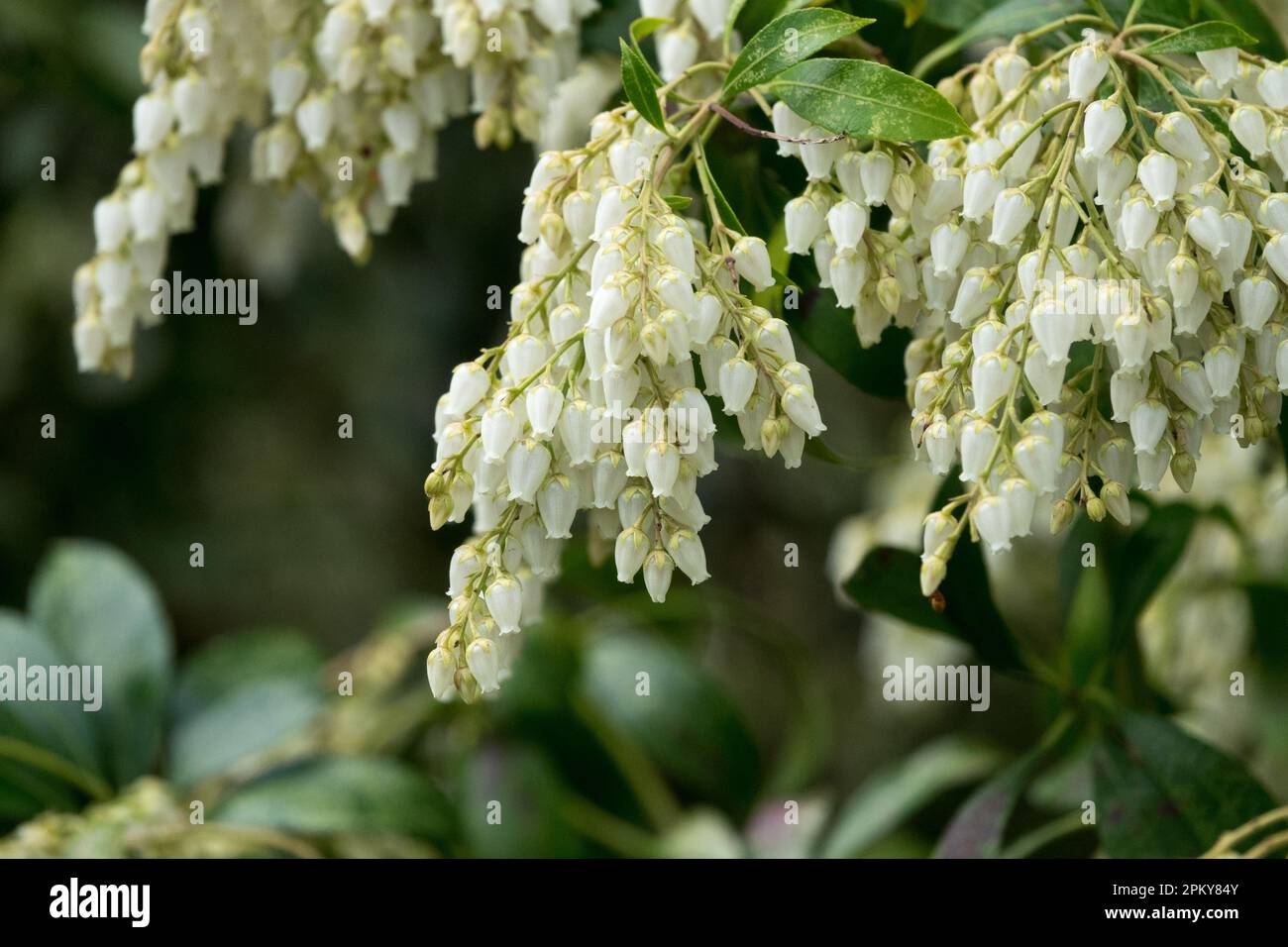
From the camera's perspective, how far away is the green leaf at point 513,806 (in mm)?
2016

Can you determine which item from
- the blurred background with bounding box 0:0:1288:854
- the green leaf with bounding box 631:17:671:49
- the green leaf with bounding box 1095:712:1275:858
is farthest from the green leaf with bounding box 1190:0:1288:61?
the blurred background with bounding box 0:0:1288:854

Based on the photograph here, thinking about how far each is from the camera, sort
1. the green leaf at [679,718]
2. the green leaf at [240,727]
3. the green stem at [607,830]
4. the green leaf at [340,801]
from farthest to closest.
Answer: the green leaf at [679,718] < the green stem at [607,830] < the green leaf at [240,727] < the green leaf at [340,801]

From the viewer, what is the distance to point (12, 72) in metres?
2.48

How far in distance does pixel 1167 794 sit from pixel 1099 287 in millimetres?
681

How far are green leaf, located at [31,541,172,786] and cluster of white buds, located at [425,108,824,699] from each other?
3.52 feet

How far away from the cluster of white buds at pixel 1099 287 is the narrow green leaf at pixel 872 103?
5 centimetres

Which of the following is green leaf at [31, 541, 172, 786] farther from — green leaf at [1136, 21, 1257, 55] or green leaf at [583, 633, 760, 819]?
green leaf at [1136, 21, 1257, 55]

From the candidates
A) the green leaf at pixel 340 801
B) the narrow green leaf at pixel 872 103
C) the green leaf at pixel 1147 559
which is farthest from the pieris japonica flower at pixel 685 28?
the green leaf at pixel 340 801

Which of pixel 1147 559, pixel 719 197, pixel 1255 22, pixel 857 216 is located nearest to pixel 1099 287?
pixel 857 216

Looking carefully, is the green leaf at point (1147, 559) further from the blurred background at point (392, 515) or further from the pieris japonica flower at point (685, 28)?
the pieris japonica flower at point (685, 28)

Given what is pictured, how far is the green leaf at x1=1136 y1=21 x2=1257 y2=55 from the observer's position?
1060 mm

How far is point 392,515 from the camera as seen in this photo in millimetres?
3668

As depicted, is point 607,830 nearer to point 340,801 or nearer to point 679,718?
point 679,718
